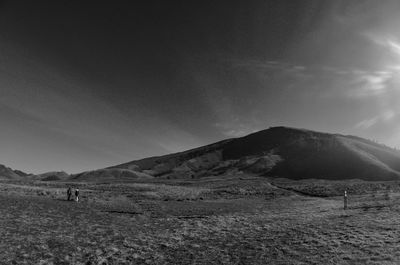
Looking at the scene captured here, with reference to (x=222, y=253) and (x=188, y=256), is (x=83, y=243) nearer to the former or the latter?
(x=188, y=256)

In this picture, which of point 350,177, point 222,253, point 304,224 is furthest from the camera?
point 350,177

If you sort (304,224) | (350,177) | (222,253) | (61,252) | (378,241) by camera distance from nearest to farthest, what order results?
(61,252), (222,253), (378,241), (304,224), (350,177)

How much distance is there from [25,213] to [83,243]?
34.8 feet

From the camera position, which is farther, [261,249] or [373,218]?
[373,218]

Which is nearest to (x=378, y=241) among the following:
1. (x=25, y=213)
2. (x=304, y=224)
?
(x=304, y=224)

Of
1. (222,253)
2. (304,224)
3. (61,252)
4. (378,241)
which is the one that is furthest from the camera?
(304,224)

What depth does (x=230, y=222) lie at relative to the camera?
25.8m

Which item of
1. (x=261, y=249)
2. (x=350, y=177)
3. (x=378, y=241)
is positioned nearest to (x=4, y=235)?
(x=261, y=249)

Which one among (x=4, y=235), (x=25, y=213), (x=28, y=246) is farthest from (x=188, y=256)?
(x=25, y=213)

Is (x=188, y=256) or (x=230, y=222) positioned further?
(x=230, y=222)

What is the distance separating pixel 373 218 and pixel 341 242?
365 inches

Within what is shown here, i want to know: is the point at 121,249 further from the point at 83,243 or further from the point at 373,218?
the point at 373,218

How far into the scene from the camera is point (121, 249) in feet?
54.5

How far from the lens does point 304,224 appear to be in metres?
24.3
